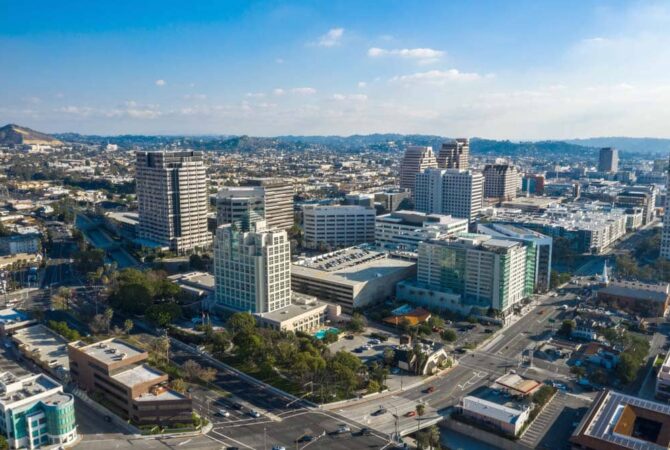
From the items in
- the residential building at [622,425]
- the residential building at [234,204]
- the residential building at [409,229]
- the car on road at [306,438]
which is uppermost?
Result: the residential building at [234,204]

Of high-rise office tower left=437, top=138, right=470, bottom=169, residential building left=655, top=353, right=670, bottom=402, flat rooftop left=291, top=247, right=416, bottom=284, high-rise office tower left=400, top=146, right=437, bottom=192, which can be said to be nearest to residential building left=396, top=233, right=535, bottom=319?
flat rooftop left=291, top=247, right=416, bottom=284

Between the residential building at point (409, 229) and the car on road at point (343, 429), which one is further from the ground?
the residential building at point (409, 229)

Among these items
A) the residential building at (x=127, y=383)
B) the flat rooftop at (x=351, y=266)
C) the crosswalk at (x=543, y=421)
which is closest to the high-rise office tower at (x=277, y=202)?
the flat rooftop at (x=351, y=266)

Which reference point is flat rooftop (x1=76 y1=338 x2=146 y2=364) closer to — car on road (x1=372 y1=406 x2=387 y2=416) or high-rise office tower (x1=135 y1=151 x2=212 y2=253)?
car on road (x1=372 y1=406 x2=387 y2=416)

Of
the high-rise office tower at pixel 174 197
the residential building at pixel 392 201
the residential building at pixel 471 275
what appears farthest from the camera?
the residential building at pixel 392 201

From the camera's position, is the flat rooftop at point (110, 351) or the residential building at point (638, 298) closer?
the flat rooftop at point (110, 351)

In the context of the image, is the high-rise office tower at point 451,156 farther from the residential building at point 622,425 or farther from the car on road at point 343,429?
the car on road at point 343,429

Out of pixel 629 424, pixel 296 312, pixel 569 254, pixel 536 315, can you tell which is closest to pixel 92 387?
pixel 296 312
